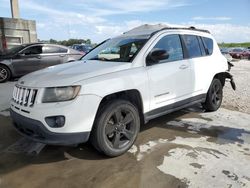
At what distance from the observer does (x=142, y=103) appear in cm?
387

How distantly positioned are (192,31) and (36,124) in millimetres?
3497

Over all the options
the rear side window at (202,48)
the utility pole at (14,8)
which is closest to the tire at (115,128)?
the rear side window at (202,48)

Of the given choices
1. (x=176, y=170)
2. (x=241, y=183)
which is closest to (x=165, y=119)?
(x=176, y=170)

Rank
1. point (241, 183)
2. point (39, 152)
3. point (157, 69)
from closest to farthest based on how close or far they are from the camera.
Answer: point (241, 183), point (39, 152), point (157, 69)

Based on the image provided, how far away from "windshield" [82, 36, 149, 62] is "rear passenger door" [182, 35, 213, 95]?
1.02 m

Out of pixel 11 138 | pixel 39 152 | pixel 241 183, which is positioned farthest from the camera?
pixel 11 138

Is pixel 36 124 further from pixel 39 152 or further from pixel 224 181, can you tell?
pixel 224 181

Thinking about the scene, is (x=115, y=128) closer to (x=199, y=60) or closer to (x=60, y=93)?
(x=60, y=93)

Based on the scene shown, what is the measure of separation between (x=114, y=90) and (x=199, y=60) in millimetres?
Answer: 2334

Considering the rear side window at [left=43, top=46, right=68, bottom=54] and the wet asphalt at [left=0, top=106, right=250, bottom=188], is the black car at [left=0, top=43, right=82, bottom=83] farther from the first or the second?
the wet asphalt at [left=0, top=106, right=250, bottom=188]

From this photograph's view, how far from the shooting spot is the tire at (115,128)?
3.36m

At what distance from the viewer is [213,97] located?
5676 millimetres

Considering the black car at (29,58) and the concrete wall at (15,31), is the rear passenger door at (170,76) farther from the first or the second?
the concrete wall at (15,31)

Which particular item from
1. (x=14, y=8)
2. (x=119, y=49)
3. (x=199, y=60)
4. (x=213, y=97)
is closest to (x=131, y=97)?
(x=119, y=49)
